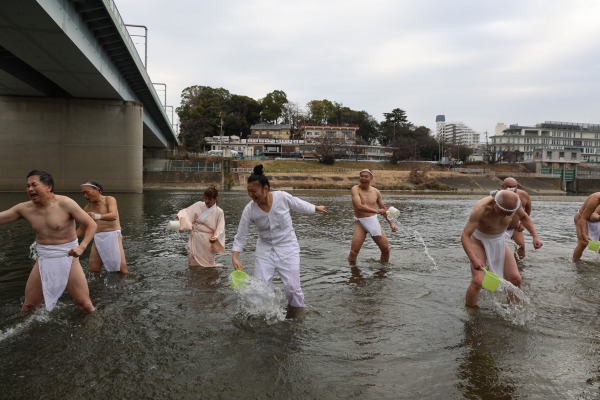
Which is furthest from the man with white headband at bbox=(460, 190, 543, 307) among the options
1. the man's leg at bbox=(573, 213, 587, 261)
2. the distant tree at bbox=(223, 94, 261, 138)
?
the distant tree at bbox=(223, 94, 261, 138)

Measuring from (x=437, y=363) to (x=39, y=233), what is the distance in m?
4.67

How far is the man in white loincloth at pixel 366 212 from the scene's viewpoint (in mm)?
9070

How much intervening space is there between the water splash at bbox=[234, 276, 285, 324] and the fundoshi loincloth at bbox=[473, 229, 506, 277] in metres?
2.89

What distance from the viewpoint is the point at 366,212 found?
356 inches

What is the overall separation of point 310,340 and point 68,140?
122 ft

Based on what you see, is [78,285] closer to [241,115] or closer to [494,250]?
[494,250]

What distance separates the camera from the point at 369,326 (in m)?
5.64

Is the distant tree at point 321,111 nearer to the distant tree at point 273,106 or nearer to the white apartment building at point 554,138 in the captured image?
the distant tree at point 273,106

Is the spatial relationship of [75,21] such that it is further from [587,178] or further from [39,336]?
[587,178]

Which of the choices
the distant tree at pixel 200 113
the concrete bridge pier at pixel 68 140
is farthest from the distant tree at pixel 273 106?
the concrete bridge pier at pixel 68 140

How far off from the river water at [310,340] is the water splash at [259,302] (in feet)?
0.09

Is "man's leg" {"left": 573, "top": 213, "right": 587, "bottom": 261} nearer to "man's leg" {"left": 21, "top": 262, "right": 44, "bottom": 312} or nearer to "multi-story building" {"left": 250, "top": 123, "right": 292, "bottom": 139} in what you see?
"man's leg" {"left": 21, "top": 262, "right": 44, "bottom": 312}

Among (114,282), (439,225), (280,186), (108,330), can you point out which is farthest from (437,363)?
(280,186)

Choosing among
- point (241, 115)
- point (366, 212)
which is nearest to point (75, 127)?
point (366, 212)
